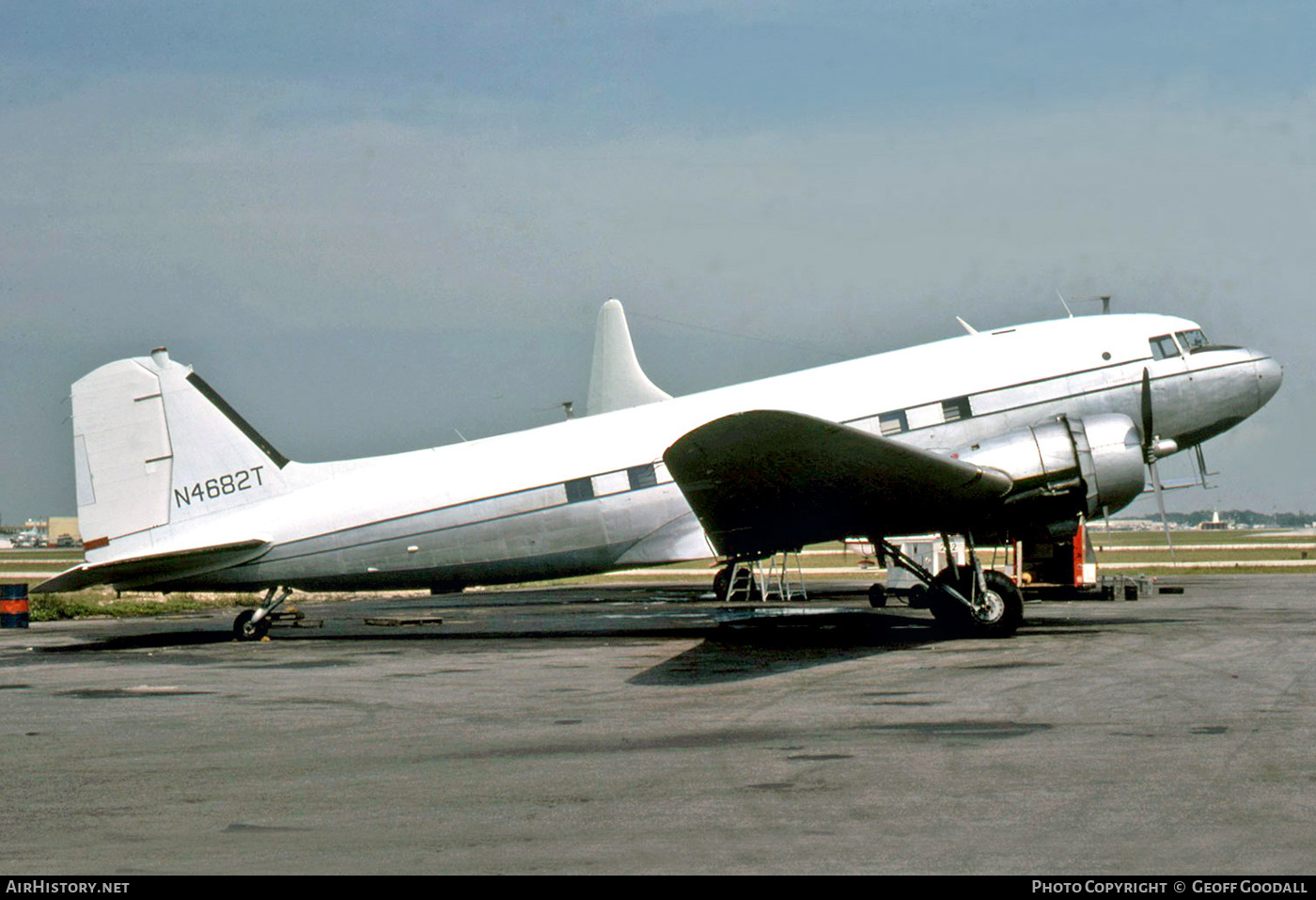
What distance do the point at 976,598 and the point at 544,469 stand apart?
21.7 ft

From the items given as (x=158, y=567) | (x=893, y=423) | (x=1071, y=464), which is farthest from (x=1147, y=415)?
(x=158, y=567)

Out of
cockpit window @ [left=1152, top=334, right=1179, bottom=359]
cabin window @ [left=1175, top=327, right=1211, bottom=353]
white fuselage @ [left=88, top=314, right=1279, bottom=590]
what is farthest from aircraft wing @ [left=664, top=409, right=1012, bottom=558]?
cabin window @ [left=1175, top=327, right=1211, bottom=353]

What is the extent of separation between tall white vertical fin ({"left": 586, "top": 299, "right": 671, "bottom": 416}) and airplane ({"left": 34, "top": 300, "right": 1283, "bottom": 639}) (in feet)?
63.3

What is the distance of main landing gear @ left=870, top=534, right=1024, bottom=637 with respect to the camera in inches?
646

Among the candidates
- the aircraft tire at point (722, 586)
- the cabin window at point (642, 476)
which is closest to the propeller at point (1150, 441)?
the cabin window at point (642, 476)

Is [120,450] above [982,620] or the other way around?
above

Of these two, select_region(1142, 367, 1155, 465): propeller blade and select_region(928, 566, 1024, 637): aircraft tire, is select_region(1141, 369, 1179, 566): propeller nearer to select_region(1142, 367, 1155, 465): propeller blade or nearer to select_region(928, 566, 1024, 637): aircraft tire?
select_region(1142, 367, 1155, 465): propeller blade

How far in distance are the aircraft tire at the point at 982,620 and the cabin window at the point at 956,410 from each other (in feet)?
7.54

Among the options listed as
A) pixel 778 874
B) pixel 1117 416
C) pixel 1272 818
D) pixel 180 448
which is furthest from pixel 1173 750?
pixel 180 448

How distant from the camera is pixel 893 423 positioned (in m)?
17.9

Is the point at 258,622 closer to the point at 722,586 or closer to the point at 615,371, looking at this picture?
the point at 722,586

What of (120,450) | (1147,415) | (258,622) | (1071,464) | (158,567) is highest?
(120,450)

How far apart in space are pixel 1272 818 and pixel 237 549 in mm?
15128
